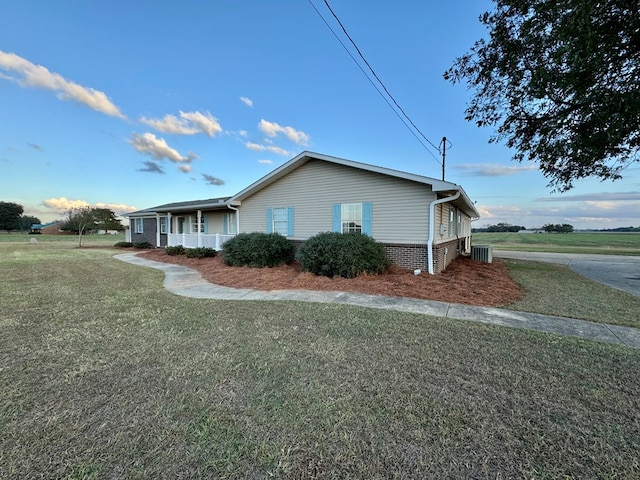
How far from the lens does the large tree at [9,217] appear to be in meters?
72.0

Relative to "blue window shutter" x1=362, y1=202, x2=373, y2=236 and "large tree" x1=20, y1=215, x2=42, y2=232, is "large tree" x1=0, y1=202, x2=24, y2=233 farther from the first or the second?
"blue window shutter" x1=362, y1=202, x2=373, y2=236

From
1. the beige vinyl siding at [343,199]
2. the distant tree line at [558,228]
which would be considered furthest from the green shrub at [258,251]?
the distant tree line at [558,228]

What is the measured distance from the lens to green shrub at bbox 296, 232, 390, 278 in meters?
8.34

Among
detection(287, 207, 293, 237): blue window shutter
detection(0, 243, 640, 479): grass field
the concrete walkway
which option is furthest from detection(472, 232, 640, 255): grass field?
detection(0, 243, 640, 479): grass field

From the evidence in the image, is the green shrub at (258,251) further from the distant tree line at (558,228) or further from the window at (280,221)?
the distant tree line at (558,228)

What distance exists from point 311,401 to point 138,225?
25.7 metres

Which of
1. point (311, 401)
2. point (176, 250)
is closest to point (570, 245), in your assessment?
point (176, 250)

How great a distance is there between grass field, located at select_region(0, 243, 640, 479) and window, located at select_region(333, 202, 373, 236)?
5.71 m

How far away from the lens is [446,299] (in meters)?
6.34

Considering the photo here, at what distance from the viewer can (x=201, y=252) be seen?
551 inches

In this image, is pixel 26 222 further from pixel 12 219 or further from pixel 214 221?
pixel 214 221

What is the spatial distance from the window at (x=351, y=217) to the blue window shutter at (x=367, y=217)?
0.16m

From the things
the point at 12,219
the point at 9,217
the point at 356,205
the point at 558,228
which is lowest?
the point at 356,205

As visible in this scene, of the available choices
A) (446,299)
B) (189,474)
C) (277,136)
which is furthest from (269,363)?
(277,136)
